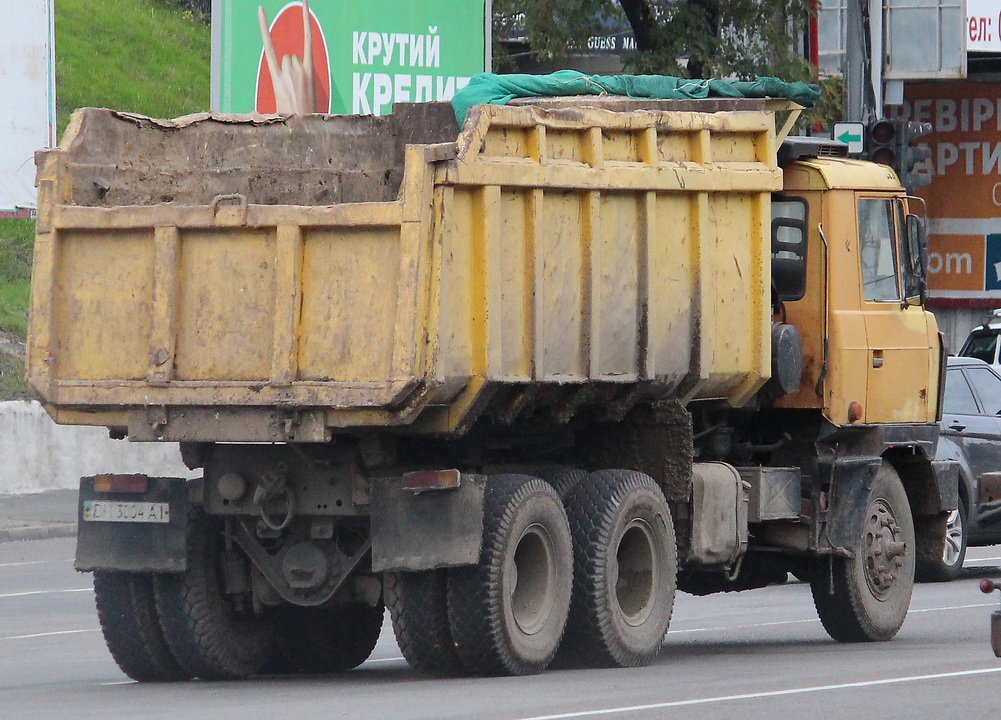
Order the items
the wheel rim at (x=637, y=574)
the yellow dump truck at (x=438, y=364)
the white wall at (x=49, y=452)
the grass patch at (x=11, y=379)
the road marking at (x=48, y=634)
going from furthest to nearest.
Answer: the grass patch at (x=11, y=379) < the white wall at (x=49, y=452) < the road marking at (x=48, y=634) < the wheel rim at (x=637, y=574) < the yellow dump truck at (x=438, y=364)

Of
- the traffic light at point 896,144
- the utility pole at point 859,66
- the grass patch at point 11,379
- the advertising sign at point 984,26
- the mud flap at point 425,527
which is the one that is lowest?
the mud flap at point 425,527

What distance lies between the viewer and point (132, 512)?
1019 cm

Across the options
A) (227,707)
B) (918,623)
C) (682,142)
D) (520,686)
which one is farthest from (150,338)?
(918,623)

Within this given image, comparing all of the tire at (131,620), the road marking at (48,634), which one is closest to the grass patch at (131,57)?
the road marking at (48,634)

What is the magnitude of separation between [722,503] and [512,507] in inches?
81.3

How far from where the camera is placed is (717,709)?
8875 millimetres

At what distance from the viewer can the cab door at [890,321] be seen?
1244 cm

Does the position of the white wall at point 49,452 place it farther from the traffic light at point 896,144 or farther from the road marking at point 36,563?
the traffic light at point 896,144

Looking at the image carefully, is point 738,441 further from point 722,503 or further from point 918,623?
point 918,623

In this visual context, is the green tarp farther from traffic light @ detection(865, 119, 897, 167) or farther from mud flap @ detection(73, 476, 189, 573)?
traffic light @ detection(865, 119, 897, 167)

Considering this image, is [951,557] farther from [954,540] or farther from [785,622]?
[785,622]

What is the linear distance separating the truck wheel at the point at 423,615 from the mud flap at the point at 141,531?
1.09 meters

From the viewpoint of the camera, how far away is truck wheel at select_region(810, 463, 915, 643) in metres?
12.5

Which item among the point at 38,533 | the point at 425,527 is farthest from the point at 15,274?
the point at 425,527
